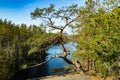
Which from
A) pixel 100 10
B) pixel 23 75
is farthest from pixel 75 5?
pixel 23 75

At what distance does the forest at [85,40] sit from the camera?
12728 millimetres

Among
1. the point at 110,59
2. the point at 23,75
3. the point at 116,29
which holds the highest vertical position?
the point at 116,29

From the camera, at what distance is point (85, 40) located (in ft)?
64.0

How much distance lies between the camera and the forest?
41.8 feet

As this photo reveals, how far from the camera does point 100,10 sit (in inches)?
615

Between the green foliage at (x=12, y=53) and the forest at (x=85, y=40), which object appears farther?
the green foliage at (x=12, y=53)

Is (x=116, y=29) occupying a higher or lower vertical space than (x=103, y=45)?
higher

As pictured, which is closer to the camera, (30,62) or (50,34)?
(50,34)

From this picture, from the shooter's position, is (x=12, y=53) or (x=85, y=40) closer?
(x=85, y=40)

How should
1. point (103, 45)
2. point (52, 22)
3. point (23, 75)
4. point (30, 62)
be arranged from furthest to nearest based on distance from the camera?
point (30, 62) < point (23, 75) < point (52, 22) < point (103, 45)

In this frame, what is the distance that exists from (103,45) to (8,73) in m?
25.2

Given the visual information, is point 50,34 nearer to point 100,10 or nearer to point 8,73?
point 100,10

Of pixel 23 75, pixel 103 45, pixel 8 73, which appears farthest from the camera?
pixel 23 75

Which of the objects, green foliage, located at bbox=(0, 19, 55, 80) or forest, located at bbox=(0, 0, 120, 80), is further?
green foliage, located at bbox=(0, 19, 55, 80)
